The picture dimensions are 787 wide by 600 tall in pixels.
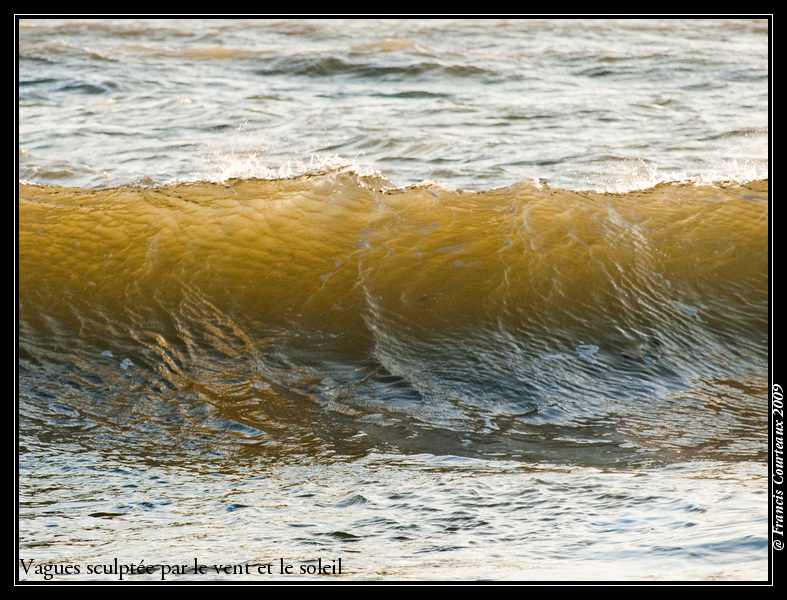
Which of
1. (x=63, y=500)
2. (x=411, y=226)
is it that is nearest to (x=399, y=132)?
(x=411, y=226)

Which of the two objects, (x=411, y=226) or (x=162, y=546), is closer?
(x=162, y=546)

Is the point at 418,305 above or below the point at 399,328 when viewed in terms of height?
above

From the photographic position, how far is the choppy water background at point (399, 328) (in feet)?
8.79

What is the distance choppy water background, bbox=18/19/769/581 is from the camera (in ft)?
8.79

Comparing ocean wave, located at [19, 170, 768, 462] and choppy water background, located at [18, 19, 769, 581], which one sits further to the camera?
ocean wave, located at [19, 170, 768, 462]

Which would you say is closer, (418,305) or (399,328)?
(399,328)

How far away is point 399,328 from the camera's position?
15.7 feet

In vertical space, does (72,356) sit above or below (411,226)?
below

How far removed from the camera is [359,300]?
5.05 m

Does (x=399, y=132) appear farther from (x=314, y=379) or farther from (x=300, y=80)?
(x=314, y=379)

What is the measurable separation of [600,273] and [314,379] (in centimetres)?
225

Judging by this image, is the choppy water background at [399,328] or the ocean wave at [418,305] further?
the ocean wave at [418,305]
